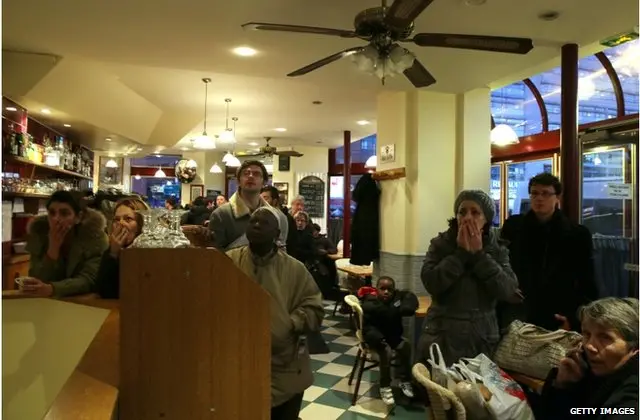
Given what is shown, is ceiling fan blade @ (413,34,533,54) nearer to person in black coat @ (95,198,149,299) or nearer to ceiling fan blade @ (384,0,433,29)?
ceiling fan blade @ (384,0,433,29)

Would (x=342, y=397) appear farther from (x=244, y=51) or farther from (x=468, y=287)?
(x=244, y=51)

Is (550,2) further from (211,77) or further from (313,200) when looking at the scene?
(313,200)

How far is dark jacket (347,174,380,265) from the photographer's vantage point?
17.4 feet

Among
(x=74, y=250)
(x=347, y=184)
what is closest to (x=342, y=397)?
(x=74, y=250)

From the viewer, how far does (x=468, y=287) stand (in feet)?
7.85

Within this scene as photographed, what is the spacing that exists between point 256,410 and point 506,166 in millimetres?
6453

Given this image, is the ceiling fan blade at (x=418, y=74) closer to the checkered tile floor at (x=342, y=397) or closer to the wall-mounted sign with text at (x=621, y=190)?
the wall-mounted sign with text at (x=621, y=190)

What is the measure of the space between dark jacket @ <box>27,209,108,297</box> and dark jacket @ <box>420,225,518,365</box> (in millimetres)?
1664

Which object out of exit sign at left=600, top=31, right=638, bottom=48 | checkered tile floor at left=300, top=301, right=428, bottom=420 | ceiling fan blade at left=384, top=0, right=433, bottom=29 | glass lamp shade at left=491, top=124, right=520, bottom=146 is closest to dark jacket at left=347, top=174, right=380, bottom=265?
checkered tile floor at left=300, top=301, right=428, bottom=420

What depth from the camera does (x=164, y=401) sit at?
1.04 m

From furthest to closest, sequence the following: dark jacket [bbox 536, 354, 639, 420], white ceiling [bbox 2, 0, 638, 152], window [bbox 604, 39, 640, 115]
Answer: window [bbox 604, 39, 640, 115] < white ceiling [bbox 2, 0, 638, 152] < dark jacket [bbox 536, 354, 639, 420]

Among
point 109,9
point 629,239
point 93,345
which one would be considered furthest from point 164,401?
point 629,239

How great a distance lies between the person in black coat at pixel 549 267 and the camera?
271 cm

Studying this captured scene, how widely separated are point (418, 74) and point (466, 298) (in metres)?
1.54
